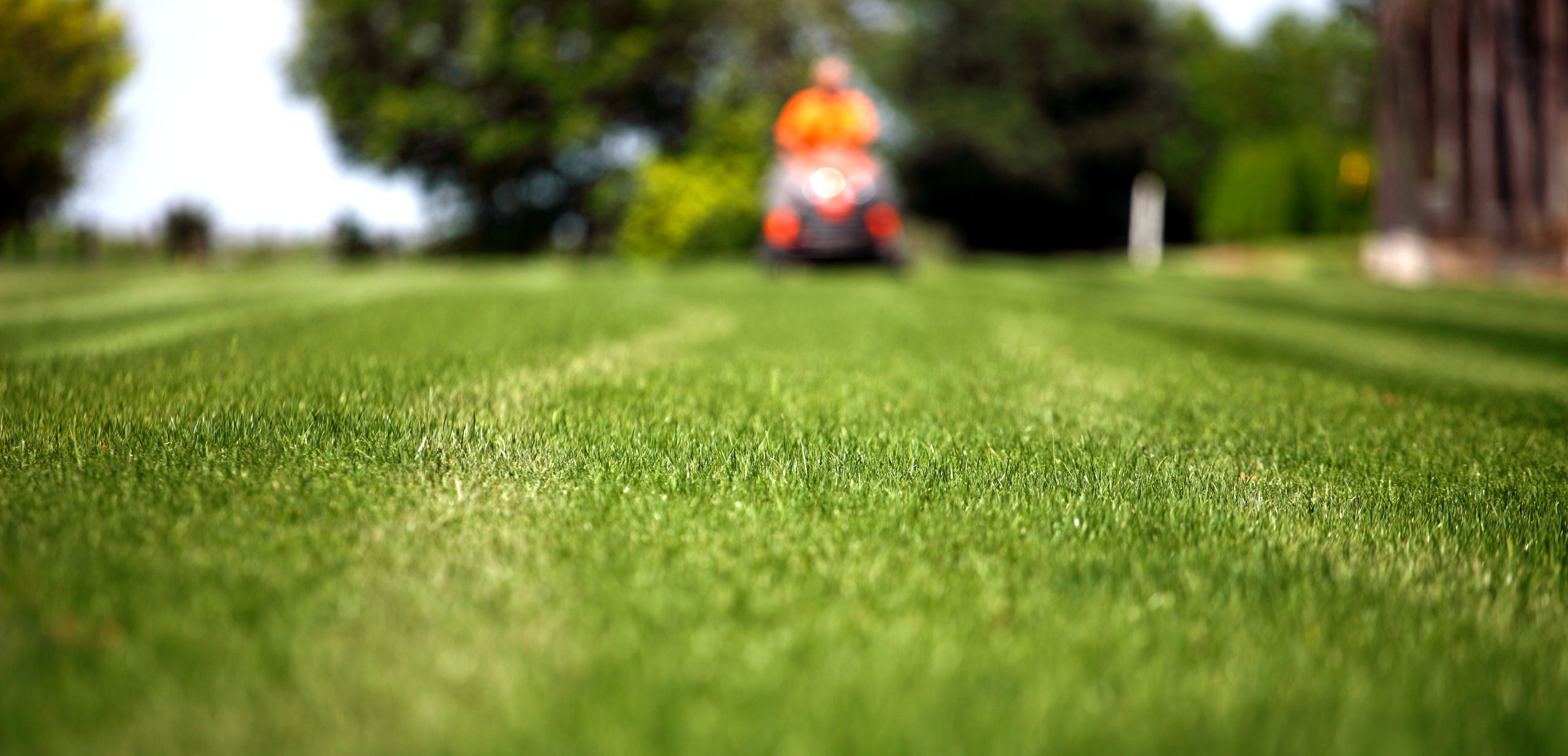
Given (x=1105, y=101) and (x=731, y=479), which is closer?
(x=731, y=479)

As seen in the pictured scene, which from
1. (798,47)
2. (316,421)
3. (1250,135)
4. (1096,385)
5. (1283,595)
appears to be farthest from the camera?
(1250,135)

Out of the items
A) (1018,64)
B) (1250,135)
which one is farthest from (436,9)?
(1250,135)

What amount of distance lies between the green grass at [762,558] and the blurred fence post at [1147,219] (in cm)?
2444

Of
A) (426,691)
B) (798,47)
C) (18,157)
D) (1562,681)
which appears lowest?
(1562,681)

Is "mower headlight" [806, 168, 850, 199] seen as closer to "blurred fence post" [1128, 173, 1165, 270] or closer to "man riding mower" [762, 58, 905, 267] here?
"man riding mower" [762, 58, 905, 267]

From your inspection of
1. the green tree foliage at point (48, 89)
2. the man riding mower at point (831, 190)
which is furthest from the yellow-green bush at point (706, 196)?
the green tree foliage at point (48, 89)

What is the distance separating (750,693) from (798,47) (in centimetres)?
3312

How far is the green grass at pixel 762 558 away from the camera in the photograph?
1610mm

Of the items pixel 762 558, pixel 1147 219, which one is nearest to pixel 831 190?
pixel 762 558

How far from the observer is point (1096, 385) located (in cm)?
482

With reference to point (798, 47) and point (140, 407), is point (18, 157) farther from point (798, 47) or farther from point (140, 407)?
point (140, 407)

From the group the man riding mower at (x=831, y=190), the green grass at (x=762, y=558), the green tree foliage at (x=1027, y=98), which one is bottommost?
the green grass at (x=762, y=558)

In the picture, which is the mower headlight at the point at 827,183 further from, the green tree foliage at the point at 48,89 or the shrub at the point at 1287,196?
the green tree foliage at the point at 48,89

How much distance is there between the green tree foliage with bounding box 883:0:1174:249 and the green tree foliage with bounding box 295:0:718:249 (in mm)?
9849
